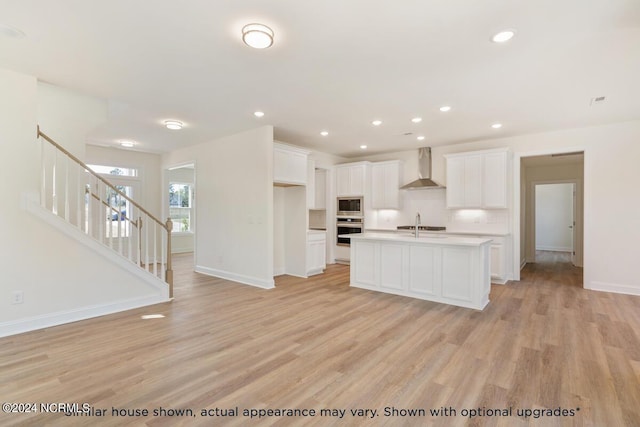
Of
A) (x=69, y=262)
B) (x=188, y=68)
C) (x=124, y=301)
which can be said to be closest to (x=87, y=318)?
(x=124, y=301)

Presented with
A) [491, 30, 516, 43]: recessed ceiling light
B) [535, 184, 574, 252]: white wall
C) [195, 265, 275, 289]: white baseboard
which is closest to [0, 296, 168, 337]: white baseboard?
[195, 265, 275, 289]: white baseboard

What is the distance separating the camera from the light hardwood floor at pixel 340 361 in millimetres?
2055

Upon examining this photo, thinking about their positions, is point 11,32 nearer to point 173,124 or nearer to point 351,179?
point 173,124

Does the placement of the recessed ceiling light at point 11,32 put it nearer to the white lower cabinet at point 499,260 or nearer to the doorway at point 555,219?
the white lower cabinet at point 499,260

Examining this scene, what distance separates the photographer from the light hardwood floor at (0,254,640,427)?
2.05 m

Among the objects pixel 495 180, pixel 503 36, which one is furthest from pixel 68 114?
pixel 495 180

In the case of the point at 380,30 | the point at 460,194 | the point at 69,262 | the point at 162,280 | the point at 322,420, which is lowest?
the point at 322,420

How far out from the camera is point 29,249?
329 centimetres

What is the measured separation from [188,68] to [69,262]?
265 cm

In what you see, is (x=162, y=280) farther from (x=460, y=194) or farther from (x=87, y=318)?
(x=460, y=194)

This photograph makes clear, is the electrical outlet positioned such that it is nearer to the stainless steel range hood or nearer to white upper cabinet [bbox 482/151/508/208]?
the stainless steel range hood

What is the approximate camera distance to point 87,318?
3.64 m

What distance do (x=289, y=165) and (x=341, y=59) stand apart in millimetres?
2951

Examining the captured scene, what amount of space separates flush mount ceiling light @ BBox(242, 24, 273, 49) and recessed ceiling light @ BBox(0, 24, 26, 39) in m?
1.86
